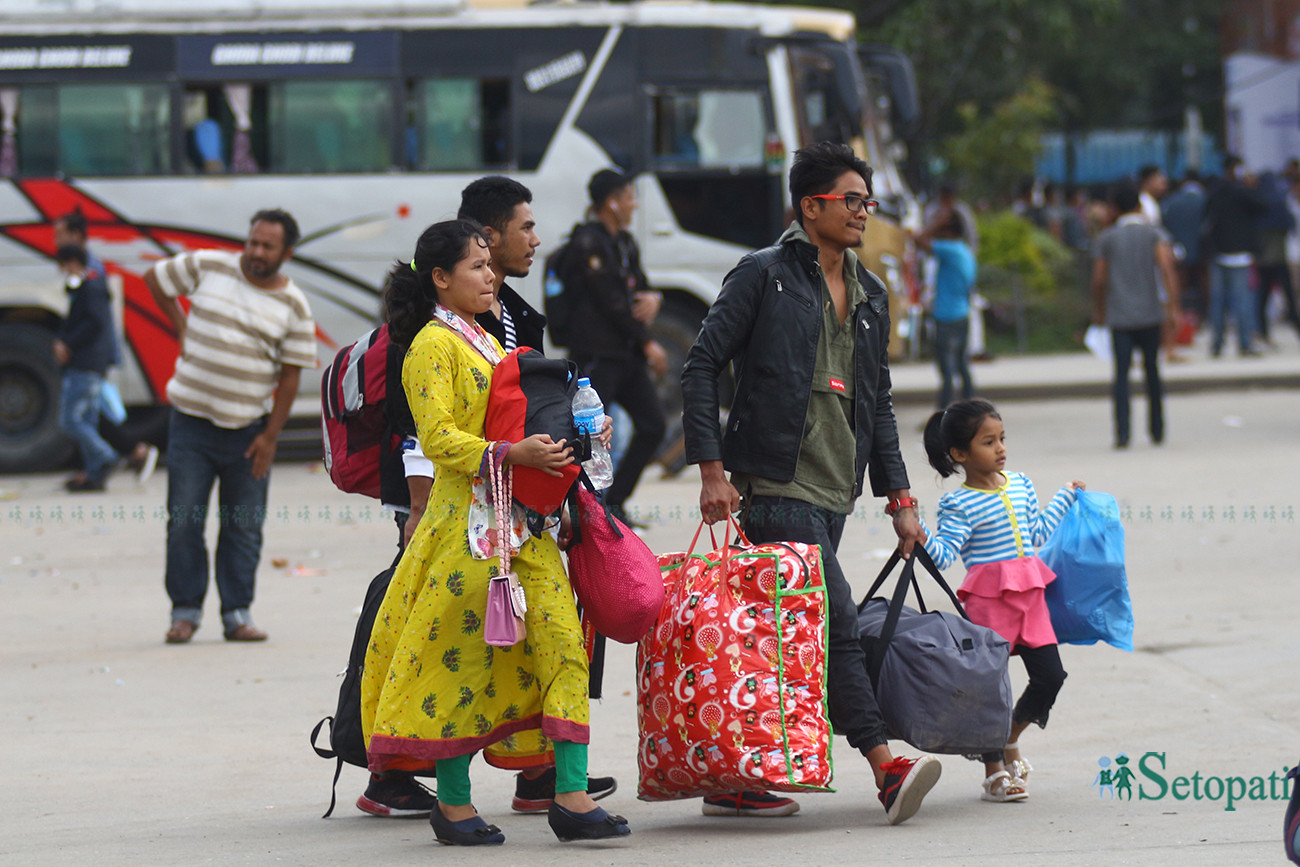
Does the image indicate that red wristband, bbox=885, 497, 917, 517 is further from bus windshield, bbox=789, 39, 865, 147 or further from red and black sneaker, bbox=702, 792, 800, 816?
bus windshield, bbox=789, 39, 865, 147

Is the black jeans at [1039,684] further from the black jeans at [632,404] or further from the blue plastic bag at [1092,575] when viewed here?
the black jeans at [632,404]

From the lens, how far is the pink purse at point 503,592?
4273 millimetres

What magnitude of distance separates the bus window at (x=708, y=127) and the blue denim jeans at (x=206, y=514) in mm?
7302

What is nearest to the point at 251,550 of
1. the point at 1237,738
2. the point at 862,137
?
the point at 1237,738

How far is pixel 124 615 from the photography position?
27.2 ft

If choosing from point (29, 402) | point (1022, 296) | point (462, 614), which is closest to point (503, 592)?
point (462, 614)

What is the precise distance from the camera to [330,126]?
14156mm

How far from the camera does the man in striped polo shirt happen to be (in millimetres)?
7285

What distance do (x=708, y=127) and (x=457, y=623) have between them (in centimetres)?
1024

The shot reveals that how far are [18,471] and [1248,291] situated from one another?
13.7 metres

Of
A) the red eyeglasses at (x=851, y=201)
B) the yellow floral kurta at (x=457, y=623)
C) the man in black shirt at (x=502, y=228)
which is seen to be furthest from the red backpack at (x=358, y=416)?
the red eyeglasses at (x=851, y=201)

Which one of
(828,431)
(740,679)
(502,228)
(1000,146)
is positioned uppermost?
(1000,146)

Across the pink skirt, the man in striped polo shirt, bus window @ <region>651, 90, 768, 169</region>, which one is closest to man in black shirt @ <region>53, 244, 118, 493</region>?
bus window @ <region>651, 90, 768, 169</region>

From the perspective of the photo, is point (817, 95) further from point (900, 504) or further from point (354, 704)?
point (354, 704)
